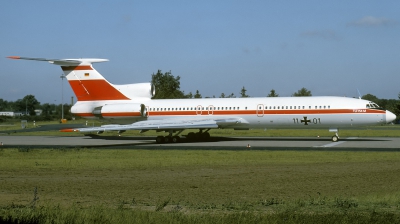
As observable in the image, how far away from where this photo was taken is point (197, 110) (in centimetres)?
4278

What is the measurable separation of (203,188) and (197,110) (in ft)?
89.4

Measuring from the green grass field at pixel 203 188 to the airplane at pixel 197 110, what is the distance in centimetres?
1142

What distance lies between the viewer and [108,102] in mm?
44344

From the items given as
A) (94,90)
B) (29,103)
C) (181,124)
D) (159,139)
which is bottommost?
(159,139)

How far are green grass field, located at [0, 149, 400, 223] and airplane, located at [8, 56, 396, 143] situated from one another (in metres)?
11.4

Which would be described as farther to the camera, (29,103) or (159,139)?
(29,103)

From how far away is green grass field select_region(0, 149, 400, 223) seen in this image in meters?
10.7

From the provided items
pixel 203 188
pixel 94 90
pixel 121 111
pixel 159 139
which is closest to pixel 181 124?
pixel 159 139

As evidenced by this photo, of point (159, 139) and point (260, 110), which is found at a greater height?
point (260, 110)

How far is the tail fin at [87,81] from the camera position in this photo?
144ft

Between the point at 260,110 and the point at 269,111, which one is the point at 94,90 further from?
the point at 269,111

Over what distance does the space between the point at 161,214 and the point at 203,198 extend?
3.10 m

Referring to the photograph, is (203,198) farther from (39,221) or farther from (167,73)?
(167,73)

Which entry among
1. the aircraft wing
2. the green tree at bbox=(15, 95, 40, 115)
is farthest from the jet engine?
the green tree at bbox=(15, 95, 40, 115)
